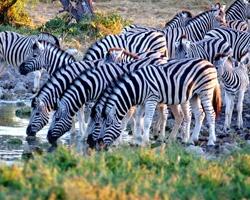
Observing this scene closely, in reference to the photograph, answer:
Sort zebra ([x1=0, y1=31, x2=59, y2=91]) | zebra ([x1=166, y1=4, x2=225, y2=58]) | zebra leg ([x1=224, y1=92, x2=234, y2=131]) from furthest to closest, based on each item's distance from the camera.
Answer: zebra ([x1=166, y1=4, x2=225, y2=58]), zebra ([x1=0, y1=31, x2=59, y2=91]), zebra leg ([x1=224, y1=92, x2=234, y2=131])

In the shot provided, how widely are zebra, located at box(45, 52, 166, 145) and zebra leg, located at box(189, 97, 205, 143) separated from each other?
871mm

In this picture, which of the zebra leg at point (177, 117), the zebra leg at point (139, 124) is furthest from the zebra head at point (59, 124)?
the zebra leg at point (177, 117)

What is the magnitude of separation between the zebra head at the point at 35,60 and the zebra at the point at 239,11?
8.81 meters

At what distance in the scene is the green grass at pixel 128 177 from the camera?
24.8 ft

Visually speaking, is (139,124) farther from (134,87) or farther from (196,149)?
(196,149)

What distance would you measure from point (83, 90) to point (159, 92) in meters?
1.29

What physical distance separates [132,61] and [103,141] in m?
1.95

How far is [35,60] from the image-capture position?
16469 mm

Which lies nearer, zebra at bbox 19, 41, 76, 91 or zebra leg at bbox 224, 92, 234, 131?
zebra leg at bbox 224, 92, 234, 131

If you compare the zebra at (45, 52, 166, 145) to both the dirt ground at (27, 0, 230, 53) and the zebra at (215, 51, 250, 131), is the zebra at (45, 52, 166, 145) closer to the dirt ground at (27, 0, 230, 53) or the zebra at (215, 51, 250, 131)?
the zebra at (215, 51, 250, 131)

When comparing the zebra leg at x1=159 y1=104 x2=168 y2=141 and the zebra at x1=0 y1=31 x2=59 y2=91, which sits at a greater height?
the zebra at x1=0 y1=31 x2=59 y2=91

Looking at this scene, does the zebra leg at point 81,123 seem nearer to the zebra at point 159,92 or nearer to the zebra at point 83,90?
the zebra at point 83,90

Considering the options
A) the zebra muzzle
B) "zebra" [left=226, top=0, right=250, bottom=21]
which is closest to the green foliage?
"zebra" [left=226, top=0, right=250, bottom=21]

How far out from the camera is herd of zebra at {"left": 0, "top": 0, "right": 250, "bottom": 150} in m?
13.1
